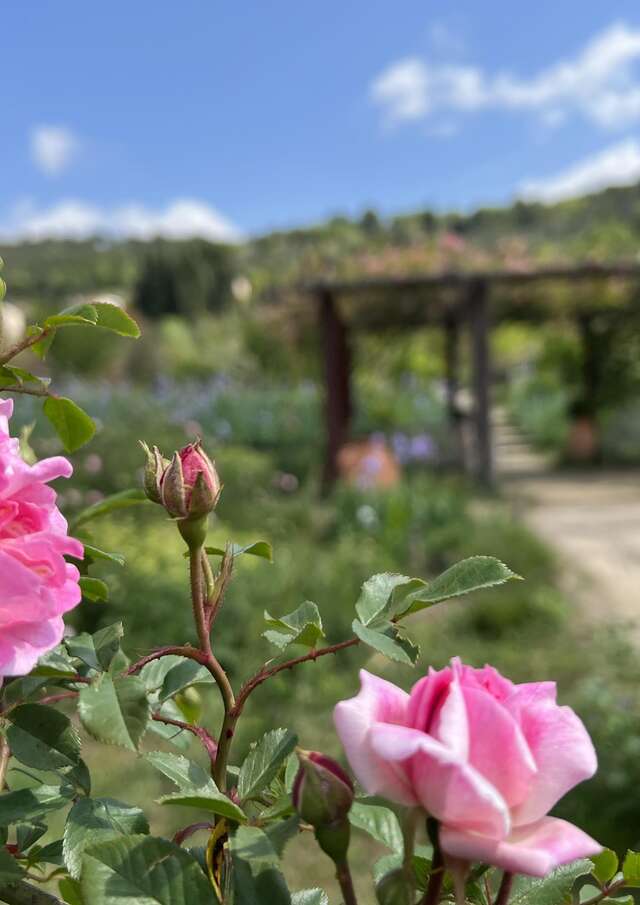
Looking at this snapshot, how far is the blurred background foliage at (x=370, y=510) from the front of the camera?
342 centimetres

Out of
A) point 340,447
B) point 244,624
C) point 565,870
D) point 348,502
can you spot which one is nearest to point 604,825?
point 244,624

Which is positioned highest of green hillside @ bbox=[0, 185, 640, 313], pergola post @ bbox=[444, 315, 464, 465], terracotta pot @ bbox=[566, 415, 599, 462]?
green hillside @ bbox=[0, 185, 640, 313]

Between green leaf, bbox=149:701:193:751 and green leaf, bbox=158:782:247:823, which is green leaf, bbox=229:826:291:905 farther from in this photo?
green leaf, bbox=149:701:193:751

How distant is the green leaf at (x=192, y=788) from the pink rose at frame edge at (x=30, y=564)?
8 centimetres

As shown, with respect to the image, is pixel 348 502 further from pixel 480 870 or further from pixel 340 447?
pixel 480 870

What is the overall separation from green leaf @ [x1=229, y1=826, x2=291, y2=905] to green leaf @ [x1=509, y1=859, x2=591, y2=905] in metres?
0.15

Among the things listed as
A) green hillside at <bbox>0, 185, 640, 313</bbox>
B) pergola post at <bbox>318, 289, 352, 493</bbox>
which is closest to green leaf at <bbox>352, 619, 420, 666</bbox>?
pergola post at <bbox>318, 289, 352, 493</bbox>

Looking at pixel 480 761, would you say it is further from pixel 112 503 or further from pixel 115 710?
pixel 112 503

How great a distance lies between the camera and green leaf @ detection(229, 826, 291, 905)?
36cm

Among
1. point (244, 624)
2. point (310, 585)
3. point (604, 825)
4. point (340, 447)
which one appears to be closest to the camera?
point (604, 825)

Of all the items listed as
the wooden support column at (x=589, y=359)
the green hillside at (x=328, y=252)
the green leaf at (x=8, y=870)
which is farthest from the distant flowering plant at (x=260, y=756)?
the wooden support column at (x=589, y=359)

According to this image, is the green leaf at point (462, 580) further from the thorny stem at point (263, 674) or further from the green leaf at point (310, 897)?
the green leaf at point (310, 897)

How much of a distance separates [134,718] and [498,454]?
1145 cm

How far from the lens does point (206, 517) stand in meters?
0.43
